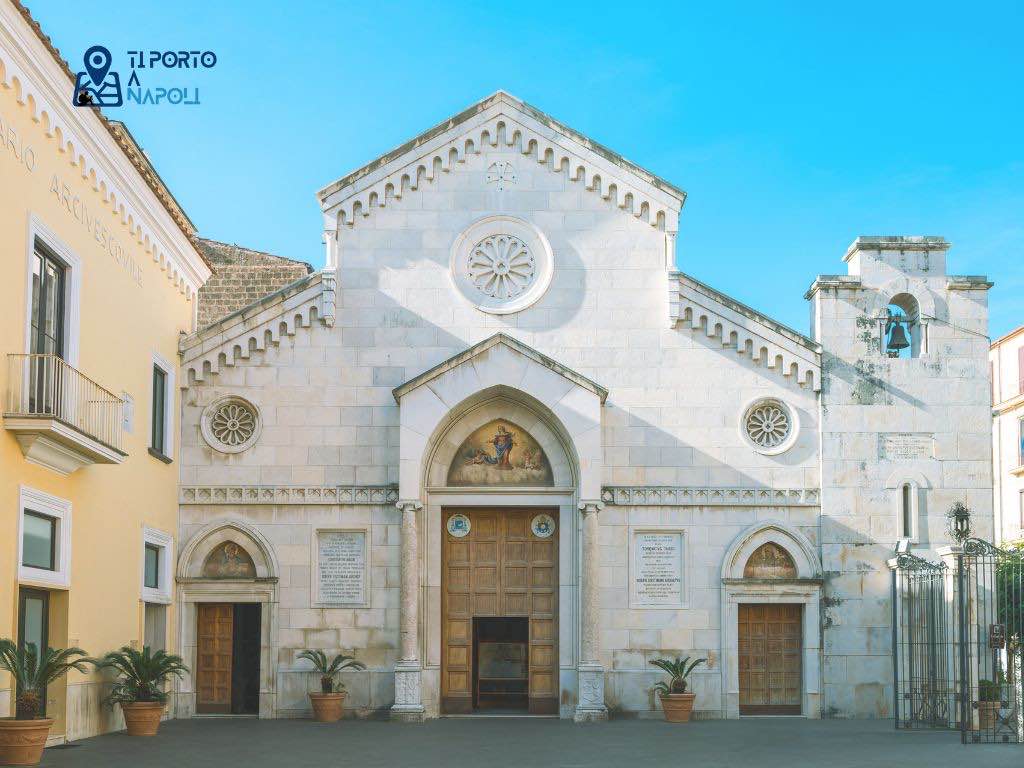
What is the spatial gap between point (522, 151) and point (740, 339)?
5738 mm

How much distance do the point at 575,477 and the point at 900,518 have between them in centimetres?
626

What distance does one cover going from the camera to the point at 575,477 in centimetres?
2509

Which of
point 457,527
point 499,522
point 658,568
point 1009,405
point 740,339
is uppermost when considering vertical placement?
point 1009,405

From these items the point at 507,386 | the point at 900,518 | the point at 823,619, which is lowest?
the point at 823,619

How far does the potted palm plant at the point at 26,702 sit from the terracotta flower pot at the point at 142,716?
345 centimetres

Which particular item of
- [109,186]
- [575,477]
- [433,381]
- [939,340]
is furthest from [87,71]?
[939,340]

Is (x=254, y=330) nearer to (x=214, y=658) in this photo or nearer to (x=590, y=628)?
(x=214, y=658)

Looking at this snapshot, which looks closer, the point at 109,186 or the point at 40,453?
the point at 40,453

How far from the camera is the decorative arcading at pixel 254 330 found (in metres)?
25.4

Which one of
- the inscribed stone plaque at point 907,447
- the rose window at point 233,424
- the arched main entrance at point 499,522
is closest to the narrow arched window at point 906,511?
the inscribed stone plaque at point 907,447

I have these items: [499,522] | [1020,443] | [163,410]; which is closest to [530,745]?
[499,522]

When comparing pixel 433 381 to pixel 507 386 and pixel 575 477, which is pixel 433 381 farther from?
pixel 575 477

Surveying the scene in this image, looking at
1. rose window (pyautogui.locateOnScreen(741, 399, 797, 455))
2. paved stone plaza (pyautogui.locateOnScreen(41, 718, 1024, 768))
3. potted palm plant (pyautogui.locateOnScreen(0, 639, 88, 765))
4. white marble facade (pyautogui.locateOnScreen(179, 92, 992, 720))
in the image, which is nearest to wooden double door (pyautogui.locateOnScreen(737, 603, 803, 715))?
white marble facade (pyautogui.locateOnScreen(179, 92, 992, 720))

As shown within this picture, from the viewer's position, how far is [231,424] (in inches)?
998
